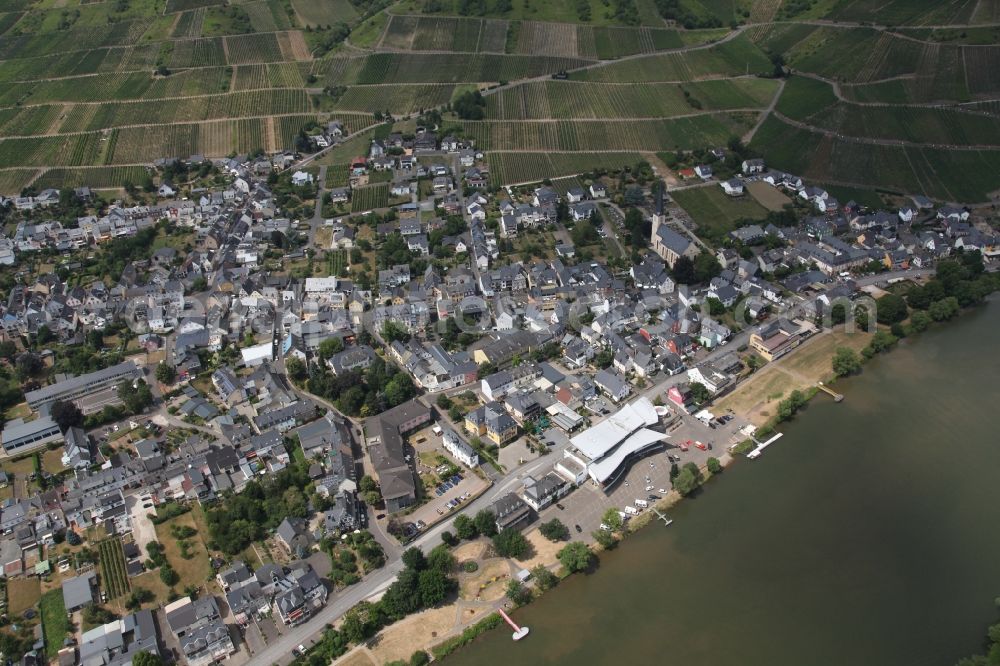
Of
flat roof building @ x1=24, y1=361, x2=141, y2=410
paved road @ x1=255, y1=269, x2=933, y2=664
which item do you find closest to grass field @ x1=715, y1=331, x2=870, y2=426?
paved road @ x1=255, y1=269, x2=933, y2=664

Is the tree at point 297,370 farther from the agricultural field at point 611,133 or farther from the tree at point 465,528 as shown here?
the agricultural field at point 611,133

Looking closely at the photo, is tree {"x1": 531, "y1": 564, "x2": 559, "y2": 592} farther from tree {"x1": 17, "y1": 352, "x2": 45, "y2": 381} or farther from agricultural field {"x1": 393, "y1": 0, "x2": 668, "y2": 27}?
agricultural field {"x1": 393, "y1": 0, "x2": 668, "y2": 27}

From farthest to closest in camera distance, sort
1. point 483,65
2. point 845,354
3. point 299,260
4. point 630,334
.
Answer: point 483,65 < point 299,260 < point 630,334 < point 845,354

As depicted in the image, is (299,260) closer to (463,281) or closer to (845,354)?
(463,281)

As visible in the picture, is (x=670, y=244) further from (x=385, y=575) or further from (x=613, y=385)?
(x=385, y=575)

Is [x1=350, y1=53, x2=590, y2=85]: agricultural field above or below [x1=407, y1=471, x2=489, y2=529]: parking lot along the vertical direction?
above

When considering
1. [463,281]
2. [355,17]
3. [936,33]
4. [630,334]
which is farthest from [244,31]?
[936,33]
